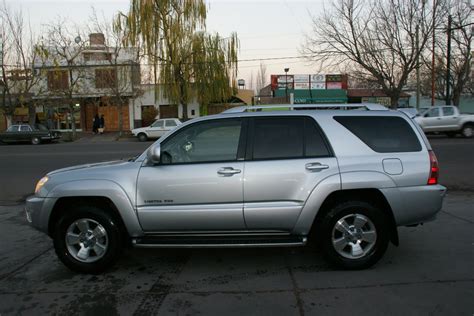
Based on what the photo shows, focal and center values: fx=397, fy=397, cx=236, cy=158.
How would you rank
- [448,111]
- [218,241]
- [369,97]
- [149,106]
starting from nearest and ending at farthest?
[218,241]
[448,111]
[149,106]
[369,97]

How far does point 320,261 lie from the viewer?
4664 millimetres

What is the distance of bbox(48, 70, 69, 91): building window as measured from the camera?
33.2 m

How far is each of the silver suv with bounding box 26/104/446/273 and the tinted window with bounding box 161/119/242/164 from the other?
12mm

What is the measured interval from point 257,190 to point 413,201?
168 centimetres

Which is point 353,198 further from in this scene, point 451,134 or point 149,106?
point 149,106

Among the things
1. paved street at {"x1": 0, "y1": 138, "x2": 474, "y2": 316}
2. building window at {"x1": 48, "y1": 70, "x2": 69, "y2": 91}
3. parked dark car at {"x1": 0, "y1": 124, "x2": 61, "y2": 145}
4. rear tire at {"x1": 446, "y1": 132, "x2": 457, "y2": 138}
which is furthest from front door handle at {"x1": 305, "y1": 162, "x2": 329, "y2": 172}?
building window at {"x1": 48, "y1": 70, "x2": 69, "y2": 91}

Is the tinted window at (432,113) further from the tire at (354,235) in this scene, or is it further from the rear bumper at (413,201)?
the tire at (354,235)

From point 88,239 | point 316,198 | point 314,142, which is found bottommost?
point 88,239

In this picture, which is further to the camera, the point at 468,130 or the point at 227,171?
the point at 468,130

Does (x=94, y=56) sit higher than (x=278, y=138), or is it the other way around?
(x=94, y=56)

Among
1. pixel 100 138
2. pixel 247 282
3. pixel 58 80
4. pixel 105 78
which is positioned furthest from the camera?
pixel 58 80

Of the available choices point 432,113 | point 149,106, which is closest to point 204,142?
point 432,113

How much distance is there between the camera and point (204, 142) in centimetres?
453

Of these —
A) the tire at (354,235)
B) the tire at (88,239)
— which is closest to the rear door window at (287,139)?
the tire at (354,235)
